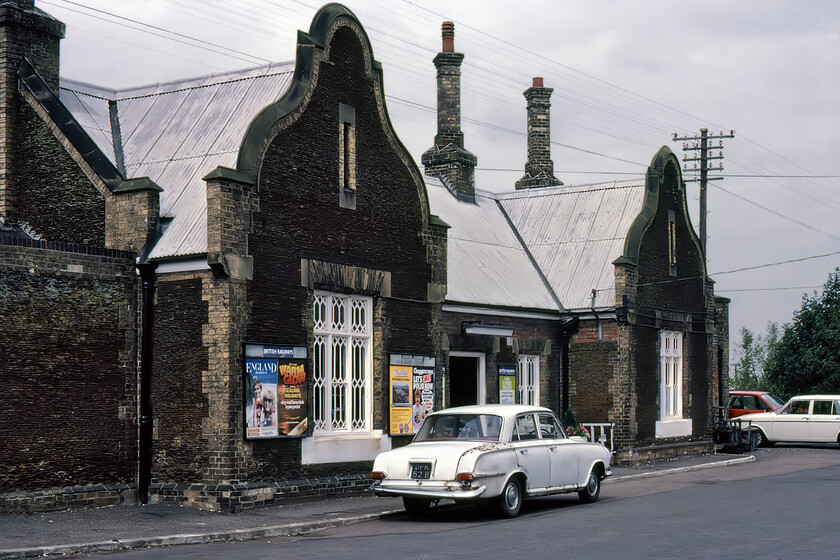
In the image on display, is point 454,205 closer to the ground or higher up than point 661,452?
higher up

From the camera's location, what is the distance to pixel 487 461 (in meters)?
14.9

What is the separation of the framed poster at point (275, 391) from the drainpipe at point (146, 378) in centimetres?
174

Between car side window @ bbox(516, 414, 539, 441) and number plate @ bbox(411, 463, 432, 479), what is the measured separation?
1578mm

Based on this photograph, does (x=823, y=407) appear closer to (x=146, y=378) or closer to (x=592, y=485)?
(x=592, y=485)

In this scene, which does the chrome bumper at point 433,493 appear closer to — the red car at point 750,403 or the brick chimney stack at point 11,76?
the brick chimney stack at point 11,76

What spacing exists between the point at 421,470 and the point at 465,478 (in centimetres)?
73

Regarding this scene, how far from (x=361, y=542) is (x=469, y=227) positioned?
53.3 ft

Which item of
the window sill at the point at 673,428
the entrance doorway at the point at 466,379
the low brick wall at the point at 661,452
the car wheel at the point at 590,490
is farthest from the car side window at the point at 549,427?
the window sill at the point at 673,428

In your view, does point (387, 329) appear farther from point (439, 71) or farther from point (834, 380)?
point (834, 380)

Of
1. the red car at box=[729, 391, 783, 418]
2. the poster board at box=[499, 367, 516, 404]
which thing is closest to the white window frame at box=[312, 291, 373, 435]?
the poster board at box=[499, 367, 516, 404]

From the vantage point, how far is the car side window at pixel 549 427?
16531mm

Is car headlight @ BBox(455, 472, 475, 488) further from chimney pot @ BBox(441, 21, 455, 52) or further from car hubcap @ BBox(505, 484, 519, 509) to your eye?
chimney pot @ BBox(441, 21, 455, 52)

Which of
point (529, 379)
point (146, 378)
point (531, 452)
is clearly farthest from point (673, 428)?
point (146, 378)

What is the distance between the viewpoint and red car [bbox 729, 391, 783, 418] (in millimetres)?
35156
